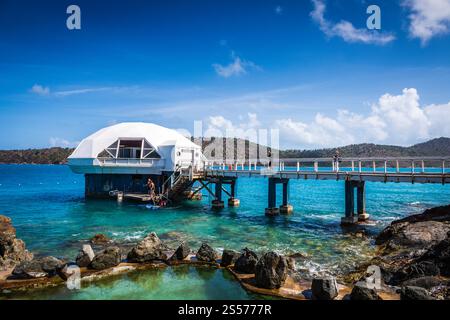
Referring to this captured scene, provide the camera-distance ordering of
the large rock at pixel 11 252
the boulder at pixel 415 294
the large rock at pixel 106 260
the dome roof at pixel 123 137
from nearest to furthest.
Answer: the boulder at pixel 415 294, the large rock at pixel 106 260, the large rock at pixel 11 252, the dome roof at pixel 123 137

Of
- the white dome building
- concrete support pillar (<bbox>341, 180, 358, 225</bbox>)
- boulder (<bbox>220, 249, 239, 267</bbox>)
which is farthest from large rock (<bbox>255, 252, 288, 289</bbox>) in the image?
the white dome building

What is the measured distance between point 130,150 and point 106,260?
2726 centimetres

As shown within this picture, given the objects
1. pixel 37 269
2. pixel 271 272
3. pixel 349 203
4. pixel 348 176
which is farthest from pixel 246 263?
pixel 349 203

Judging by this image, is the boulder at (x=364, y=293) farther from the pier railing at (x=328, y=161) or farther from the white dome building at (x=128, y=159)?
the white dome building at (x=128, y=159)

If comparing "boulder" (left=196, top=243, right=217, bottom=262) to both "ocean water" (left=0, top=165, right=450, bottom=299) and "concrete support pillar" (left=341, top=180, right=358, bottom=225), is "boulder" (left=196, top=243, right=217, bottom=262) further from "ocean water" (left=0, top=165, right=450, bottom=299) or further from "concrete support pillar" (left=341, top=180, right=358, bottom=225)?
"concrete support pillar" (left=341, top=180, right=358, bottom=225)

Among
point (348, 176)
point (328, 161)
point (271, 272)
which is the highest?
point (328, 161)

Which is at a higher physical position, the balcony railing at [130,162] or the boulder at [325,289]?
the balcony railing at [130,162]

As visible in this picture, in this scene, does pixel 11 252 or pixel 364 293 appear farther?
pixel 11 252

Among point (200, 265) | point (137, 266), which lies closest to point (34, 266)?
point (137, 266)

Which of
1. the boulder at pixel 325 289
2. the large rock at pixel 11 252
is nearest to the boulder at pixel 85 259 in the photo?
the large rock at pixel 11 252

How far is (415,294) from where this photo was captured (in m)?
8.69

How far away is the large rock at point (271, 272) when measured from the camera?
1111 cm

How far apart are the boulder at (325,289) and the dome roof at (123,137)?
2776 centimetres

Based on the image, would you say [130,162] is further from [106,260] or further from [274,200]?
[106,260]
